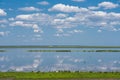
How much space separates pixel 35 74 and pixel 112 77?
→ 24.7 feet

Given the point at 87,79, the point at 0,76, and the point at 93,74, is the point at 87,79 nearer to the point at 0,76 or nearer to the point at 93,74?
the point at 93,74

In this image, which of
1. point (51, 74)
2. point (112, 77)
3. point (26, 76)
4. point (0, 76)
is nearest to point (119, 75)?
point (112, 77)

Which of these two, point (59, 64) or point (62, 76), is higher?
point (62, 76)

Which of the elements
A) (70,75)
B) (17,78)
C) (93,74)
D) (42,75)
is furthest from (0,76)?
(93,74)

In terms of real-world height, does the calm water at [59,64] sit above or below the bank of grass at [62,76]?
below

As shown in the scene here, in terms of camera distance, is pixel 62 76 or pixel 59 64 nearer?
pixel 62 76

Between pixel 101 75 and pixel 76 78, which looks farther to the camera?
pixel 101 75

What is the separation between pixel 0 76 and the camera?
1106 inches

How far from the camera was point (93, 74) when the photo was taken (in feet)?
96.4

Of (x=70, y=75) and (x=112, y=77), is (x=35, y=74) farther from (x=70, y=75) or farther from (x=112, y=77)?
(x=112, y=77)

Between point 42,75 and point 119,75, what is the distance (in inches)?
293

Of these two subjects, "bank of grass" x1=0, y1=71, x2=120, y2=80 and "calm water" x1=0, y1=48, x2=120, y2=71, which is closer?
"bank of grass" x1=0, y1=71, x2=120, y2=80

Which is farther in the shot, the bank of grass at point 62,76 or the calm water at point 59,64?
the calm water at point 59,64

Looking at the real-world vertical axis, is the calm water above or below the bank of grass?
below
